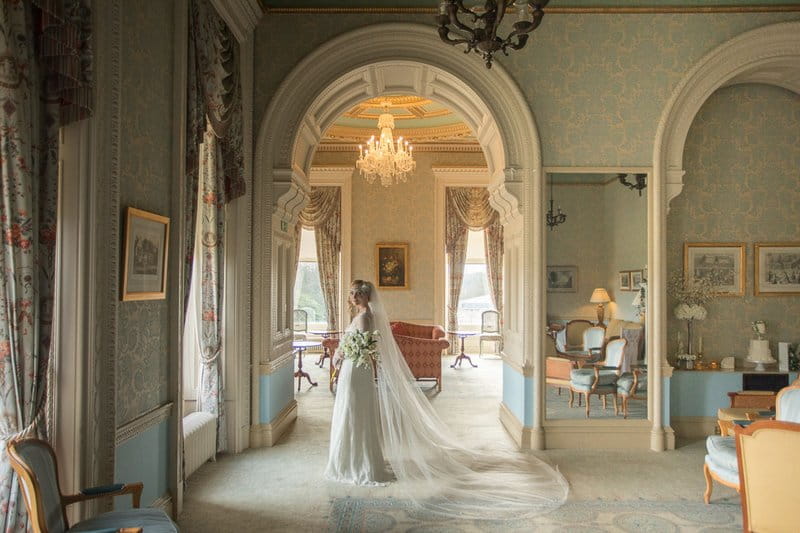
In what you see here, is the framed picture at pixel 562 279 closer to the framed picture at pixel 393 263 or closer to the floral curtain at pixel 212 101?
the floral curtain at pixel 212 101

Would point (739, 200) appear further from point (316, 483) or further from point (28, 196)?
point (28, 196)

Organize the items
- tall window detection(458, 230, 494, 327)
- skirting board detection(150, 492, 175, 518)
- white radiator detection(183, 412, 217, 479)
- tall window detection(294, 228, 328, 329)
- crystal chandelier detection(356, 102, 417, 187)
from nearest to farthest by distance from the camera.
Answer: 1. skirting board detection(150, 492, 175, 518)
2. white radiator detection(183, 412, 217, 479)
3. crystal chandelier detection(356, 102, 417, 187)
4. tall window detection(294, 228, 328, 329)
5. tall window detection(458, 230, 494, 327)

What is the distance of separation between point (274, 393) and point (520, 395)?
107 inches

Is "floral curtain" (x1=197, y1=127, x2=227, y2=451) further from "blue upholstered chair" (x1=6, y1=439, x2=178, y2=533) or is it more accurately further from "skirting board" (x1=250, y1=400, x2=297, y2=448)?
"blue upholstered chair" (x1=6, y1=439, x2=178, y2=533)

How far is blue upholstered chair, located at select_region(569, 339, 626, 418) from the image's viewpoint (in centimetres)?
674

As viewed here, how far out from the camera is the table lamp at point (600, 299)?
670cm

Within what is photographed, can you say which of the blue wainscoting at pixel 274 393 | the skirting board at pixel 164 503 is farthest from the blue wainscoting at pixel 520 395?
the skirting board at pixel 164 503

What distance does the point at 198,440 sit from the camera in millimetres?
5555

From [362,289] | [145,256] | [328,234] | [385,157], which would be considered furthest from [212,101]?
[328,234]

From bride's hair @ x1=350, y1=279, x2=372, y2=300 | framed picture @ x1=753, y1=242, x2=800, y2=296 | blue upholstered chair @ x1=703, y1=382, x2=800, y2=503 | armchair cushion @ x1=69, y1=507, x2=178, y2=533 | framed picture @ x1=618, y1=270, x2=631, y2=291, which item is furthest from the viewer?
framed picture @ x1=753, y1=242, x2=800, y2=296

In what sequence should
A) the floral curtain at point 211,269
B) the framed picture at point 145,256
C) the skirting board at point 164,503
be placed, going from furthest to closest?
the floral curtain at point 211,269 < the skirting board at point 164,503 < the framed picture at point 145,256

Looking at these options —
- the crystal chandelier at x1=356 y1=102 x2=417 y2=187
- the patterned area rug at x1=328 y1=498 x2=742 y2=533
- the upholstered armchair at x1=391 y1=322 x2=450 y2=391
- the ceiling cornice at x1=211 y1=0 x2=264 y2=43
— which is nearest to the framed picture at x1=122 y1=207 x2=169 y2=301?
the patterned area rug at x1=328 y1=498 x2=742 y2=533

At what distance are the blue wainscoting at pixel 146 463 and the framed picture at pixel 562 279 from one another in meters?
4.11

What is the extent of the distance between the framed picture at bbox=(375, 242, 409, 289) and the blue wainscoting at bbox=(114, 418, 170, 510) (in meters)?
9.64
